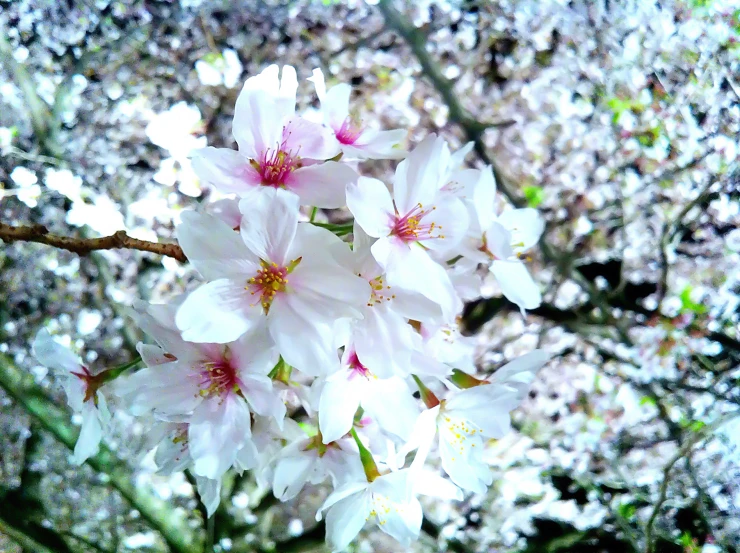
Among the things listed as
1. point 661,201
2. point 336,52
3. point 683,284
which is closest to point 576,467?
point 683,284

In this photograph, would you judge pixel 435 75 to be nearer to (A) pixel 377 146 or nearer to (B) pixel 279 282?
(A) pixel 377 146

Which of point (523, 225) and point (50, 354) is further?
point (523, 225)

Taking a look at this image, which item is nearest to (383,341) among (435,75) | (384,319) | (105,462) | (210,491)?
(384,319)

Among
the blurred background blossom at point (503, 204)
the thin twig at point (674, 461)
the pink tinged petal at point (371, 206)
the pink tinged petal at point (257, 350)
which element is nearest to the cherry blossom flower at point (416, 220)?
the pink tinged petal at point (371, 206)

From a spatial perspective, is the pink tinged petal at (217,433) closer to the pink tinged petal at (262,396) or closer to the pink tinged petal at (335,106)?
the pink tinged petal at (262,396)

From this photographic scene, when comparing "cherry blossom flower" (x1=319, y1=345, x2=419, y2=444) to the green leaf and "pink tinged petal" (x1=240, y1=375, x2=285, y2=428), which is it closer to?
"pink tinged petal" (x1=240, y1=375, x2=285, y2=428)

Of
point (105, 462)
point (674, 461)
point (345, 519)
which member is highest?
point (345, 519)
